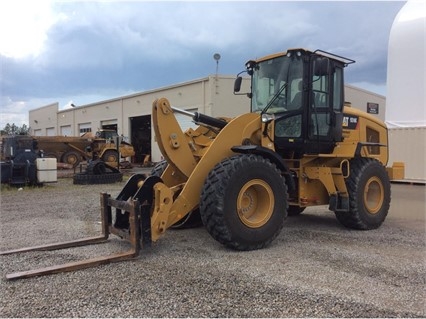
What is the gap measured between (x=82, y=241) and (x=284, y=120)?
3378mm

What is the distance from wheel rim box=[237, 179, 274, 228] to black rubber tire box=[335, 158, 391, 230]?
199 centimetres

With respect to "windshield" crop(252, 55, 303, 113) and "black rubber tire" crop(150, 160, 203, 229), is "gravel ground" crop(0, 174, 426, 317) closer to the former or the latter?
"black rubber tire" crop(150, 160, 203, 229)

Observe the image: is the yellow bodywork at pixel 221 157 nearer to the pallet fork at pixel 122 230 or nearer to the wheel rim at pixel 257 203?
the pallet fork at pixel 122 230

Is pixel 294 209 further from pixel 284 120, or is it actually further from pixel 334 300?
pixel 334 300

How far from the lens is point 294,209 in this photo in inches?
327

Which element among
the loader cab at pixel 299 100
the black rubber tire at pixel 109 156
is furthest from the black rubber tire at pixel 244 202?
the black rubber tire at pixel 109 156

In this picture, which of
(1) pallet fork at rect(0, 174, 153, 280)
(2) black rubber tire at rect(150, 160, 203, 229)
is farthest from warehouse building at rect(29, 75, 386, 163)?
(1) pallet fork at rect(0, 174, 153, 280)

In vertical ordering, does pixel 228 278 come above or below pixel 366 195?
below

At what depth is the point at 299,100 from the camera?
623 centimetres

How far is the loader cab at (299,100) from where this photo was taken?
6.21 meters

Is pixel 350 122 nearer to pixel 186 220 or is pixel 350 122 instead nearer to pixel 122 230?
pixel 186 220

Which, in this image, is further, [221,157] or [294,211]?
[294,211]

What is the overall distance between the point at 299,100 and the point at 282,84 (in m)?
0.37

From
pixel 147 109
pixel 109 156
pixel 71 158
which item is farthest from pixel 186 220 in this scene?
pixel 147 109
